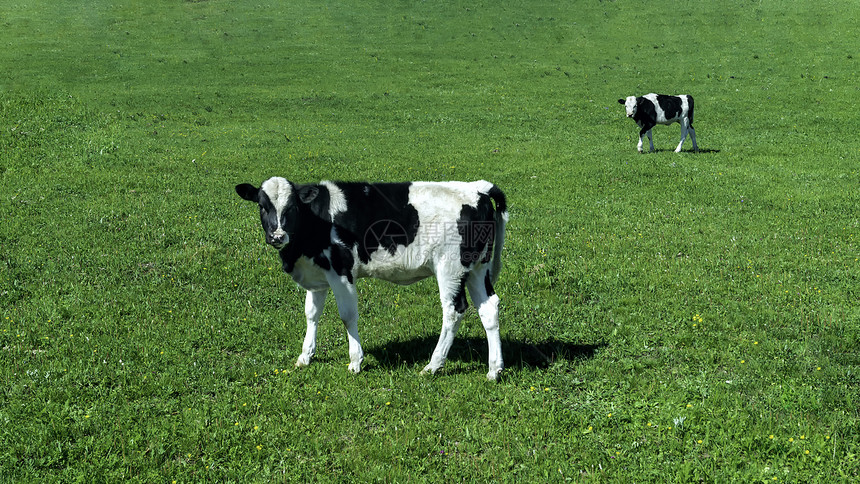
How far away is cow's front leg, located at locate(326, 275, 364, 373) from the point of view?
8.12m

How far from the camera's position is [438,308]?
35.1ft

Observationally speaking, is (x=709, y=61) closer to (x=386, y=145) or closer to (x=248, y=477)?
(x=386, y=145)

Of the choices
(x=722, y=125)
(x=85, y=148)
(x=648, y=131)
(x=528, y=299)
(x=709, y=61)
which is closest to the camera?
(x=528, y=299)

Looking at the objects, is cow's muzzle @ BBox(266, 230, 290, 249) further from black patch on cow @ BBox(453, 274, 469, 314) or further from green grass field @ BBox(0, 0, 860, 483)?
black patch on cow @ BBox(453, 274, 469, 314)

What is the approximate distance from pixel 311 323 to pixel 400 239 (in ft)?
5.65

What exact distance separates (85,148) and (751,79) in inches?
1373

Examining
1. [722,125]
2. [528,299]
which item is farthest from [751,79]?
[528,299]

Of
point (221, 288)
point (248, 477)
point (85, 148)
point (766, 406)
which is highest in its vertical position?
point (766, 406)

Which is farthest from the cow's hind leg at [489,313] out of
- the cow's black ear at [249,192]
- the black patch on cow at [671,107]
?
the black patch on cow at [671,107]

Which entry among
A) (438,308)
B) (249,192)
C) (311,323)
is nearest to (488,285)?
(311,323)

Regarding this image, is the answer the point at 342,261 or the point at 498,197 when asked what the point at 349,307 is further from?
the point at 498,197

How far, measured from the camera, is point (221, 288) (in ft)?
37.1

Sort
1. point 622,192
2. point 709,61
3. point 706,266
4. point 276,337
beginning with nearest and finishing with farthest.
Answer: point 276,337
point 706,266
point 622,192
point 709,61

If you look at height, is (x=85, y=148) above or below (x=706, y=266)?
below
